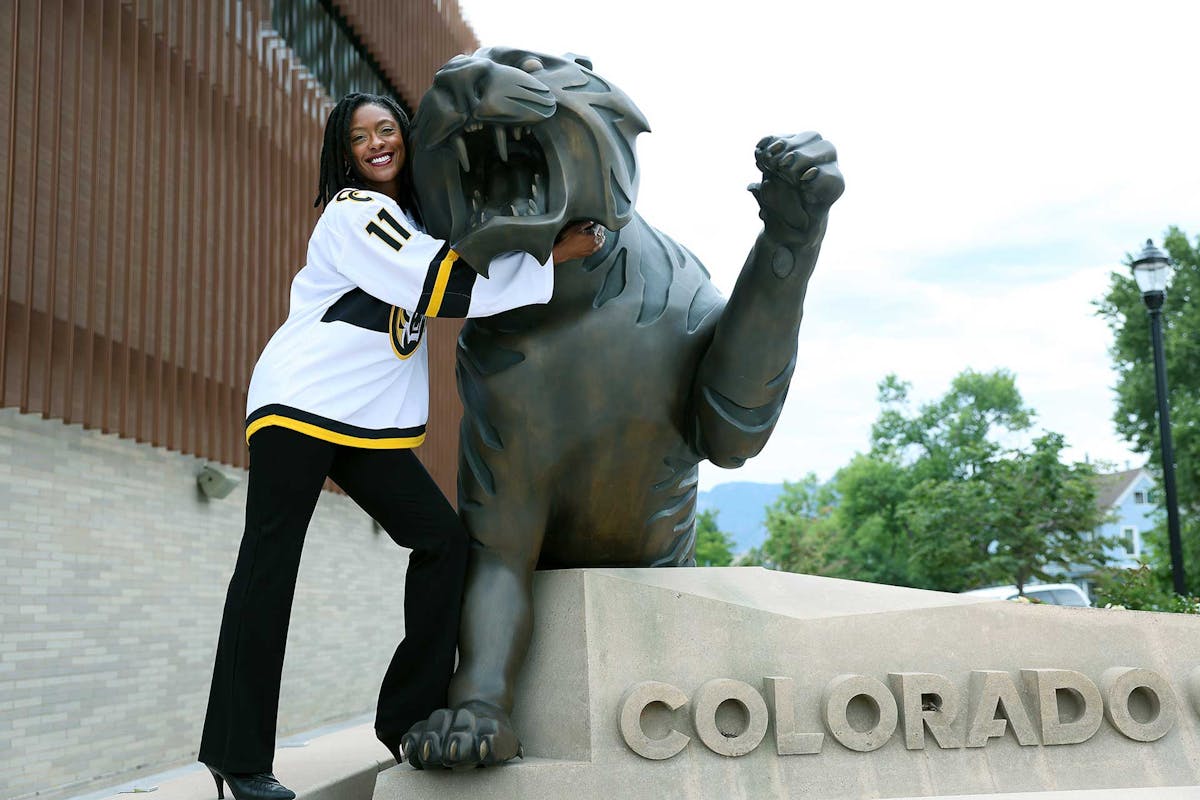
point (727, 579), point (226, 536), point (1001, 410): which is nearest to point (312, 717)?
point (226, 536)

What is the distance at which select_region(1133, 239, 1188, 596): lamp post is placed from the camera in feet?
32.8

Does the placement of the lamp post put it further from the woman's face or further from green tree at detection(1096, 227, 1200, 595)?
green tree at detection(1096, 227, 1200, 595)

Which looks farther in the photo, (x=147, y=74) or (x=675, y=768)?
(x=147, y=74)

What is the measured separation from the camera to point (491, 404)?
3090 millimetres

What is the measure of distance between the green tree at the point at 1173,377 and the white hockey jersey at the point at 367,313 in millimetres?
21140

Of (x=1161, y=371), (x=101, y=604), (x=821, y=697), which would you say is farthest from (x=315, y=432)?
(x=1161, y=371)

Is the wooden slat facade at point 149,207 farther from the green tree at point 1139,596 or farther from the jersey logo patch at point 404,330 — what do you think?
the green tree at point 1139,596

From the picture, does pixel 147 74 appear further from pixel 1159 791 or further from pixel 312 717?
pixel 1159 791

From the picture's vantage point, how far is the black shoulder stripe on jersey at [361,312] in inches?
113

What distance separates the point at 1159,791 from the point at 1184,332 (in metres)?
22.3

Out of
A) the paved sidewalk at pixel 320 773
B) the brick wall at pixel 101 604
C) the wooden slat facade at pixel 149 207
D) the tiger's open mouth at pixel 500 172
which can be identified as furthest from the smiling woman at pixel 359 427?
the brick wall at pixel 101 604

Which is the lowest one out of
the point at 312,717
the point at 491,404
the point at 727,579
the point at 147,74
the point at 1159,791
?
the point at 312,717

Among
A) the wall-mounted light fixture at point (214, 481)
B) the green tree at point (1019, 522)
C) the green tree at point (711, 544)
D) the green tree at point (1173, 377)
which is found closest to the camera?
the wall-mounted light fixture at point (214, 481)

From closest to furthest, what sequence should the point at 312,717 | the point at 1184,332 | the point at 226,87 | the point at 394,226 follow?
the point at 394,226
the point at 226,87
the point at 312,717
the point at 1184,332
